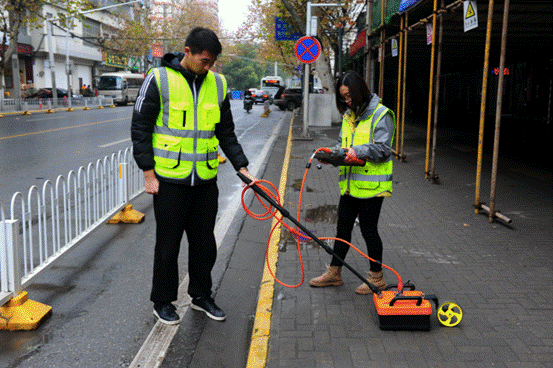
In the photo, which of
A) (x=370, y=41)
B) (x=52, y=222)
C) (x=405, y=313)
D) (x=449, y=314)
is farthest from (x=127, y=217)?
(x=370, y=41)

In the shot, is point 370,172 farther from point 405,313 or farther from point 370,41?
point 370,41

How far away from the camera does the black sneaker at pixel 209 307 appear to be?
155 inches

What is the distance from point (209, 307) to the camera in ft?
13.1

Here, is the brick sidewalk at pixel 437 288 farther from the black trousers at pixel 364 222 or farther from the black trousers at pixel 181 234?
the black trousers at pixel 181 234

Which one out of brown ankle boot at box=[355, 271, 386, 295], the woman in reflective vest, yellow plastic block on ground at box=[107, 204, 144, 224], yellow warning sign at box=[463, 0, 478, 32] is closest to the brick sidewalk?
brown ankle boot at box=[355, 271, 386, 295]

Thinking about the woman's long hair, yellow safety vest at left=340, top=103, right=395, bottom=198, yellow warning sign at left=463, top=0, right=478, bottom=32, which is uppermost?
yellow warning sign at left=463, top=0, right=478, bottom=32

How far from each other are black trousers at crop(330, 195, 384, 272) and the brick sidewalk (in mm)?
344

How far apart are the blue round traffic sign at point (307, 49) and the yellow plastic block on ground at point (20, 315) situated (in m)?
11.0

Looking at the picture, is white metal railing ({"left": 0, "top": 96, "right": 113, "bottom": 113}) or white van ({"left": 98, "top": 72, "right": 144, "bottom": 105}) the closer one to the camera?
white metal railing ({"left": 0, "top": 96, "right": 113, "bottom": 113})

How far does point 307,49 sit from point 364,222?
33.8 ft

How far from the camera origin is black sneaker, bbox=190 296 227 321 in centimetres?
394

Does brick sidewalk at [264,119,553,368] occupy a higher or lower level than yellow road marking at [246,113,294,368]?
higher

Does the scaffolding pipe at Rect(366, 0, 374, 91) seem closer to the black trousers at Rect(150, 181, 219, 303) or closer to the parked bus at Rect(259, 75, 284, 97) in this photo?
the black trousers at Rect(150, 181, 219, 303)

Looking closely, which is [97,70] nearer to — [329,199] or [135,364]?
[329,199]
